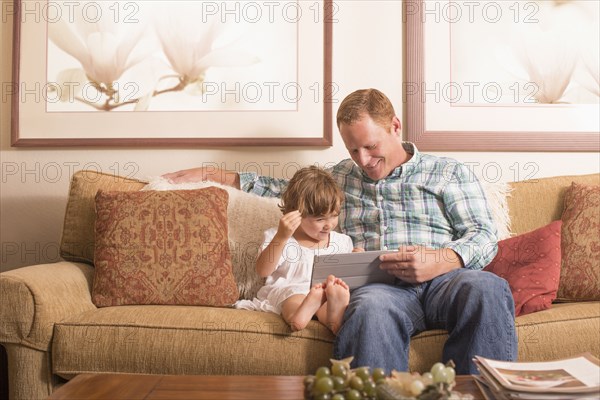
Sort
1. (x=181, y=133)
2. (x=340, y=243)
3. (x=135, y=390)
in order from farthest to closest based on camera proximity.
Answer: (x=181, y=133), (x=340, y=243), (x=135, y=390)

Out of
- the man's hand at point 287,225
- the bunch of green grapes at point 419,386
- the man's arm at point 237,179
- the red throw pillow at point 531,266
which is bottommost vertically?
the bunch of green grapes at point 419,386

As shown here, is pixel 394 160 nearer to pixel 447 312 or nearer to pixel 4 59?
pixel 447 312

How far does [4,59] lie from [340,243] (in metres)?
1.71

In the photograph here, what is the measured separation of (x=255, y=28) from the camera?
284 centimetres

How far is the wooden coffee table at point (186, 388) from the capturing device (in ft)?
4.00

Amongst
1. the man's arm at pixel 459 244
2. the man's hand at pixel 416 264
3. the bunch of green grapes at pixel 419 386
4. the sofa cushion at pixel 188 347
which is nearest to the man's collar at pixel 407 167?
the man's arm at pixel 459 244

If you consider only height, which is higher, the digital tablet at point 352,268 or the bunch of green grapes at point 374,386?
the digital tablet at point 352,268

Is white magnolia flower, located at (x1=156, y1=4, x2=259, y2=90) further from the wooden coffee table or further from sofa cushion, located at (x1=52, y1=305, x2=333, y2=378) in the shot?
the wooden coffee table

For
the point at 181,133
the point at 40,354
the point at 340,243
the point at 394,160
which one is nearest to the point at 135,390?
the point at 40,354

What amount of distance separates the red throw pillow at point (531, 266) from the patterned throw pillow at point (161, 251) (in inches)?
35.2

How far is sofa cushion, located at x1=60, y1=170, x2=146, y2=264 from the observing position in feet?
7.98

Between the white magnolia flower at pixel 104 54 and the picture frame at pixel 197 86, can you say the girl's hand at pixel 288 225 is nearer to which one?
the picture frame at pixel 197 86

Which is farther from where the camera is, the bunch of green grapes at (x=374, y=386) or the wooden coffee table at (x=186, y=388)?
the wooden coffee table at (x=186, y=388)

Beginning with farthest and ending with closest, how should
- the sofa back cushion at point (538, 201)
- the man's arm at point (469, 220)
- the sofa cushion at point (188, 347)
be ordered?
the sofa back cushion at point (538, 201)
the man's arm at point (469, 220)
the sofa cushion at point (188, 347)
